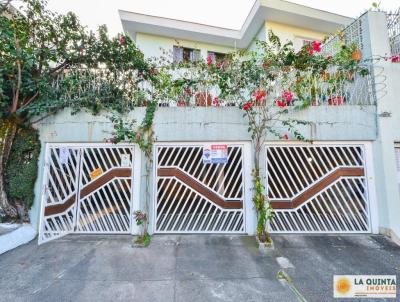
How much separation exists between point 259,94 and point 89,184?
4.23m

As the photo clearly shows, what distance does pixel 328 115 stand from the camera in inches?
177

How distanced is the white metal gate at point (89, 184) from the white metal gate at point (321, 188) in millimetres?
3247

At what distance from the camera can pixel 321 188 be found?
4570 millimetres

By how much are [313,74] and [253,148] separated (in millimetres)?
2212

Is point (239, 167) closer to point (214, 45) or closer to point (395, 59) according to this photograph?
point (395, 59)

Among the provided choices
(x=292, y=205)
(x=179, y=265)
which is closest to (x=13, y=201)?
(x=179, y=265)


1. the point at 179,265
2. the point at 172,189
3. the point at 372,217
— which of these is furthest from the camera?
the point at 172,189

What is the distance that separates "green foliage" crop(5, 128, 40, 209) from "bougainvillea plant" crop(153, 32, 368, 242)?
3027mm

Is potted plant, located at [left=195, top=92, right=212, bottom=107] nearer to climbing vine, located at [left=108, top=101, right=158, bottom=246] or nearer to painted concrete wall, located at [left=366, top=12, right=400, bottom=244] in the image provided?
climbing vine, located at [left=108, top=101, right=158, bottom=246]

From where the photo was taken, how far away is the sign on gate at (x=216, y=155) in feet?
14.7

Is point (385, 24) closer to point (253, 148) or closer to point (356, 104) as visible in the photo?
point (356, 104)

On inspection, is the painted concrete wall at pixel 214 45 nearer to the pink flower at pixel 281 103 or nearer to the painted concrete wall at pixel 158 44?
the painted concrete wall at pixel 158 44

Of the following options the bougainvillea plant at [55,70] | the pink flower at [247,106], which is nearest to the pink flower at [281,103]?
the pink flower at [247,106]

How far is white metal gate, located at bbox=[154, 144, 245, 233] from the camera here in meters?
4.56
